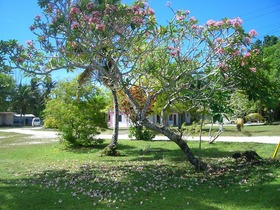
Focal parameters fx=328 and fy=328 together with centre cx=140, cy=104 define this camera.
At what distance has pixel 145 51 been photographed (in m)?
8.91

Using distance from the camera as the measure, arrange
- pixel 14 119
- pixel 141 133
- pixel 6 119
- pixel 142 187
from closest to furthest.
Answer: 1. pixel 142 187
2. pixel 141 133
3. pixel 6 119
4. pixel 14 119

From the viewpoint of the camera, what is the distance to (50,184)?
7.72 m

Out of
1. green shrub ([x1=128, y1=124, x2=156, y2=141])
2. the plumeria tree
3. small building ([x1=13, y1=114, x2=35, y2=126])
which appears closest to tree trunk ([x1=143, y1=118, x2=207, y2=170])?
the plumeria tree

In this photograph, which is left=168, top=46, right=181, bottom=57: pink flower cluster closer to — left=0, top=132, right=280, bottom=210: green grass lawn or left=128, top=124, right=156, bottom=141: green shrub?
left=0, top=132, right=280, bottom=210: green grass lawn

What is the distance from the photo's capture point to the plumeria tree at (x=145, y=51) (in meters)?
7.87

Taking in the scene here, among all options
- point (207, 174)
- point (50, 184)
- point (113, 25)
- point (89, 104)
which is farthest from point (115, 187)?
point (89, 104)

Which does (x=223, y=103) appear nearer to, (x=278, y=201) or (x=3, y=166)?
(x=278, y=201)

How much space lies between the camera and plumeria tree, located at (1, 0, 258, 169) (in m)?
7.87

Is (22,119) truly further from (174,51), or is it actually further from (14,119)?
(174,51)

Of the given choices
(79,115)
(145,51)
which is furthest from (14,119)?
(145,51)

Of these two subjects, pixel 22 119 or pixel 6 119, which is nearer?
pixel 6 119

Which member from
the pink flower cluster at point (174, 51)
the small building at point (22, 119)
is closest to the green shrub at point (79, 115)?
the pink flower cluster at point (174, 51)

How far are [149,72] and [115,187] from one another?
A: 3.40 meters

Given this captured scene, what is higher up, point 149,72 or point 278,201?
point 149,72
